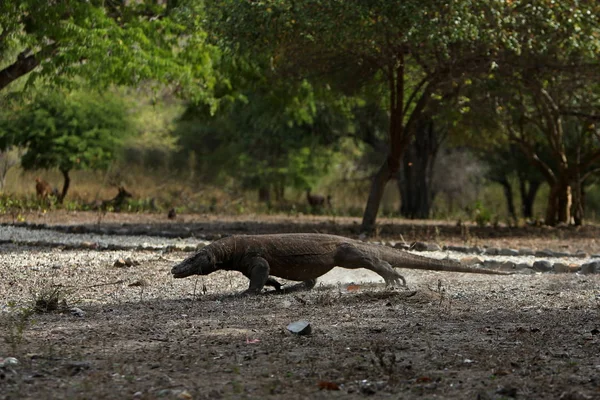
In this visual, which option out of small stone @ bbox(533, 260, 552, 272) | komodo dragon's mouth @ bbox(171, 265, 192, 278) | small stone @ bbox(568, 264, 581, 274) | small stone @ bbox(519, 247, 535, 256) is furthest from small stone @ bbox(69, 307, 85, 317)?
small stone @ bbox(519, 247, 535, 256)

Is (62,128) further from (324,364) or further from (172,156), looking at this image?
(324,364)

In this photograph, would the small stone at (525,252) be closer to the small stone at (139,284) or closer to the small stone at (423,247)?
the small stone at (423,247)

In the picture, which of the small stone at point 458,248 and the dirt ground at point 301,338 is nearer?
the dirt ground at point 301,338

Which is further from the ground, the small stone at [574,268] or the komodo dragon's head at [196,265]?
the komodo dragon's head at [196,265]

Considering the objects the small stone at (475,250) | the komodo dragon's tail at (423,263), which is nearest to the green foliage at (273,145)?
the small stone at (475,250)

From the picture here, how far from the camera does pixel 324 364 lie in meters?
5.52

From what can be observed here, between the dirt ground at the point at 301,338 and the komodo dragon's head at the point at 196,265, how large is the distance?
0.89 ft

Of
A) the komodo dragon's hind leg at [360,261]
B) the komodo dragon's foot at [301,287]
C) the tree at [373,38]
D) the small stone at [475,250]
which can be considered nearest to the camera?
the komodo dragon's hind leg at [360,261]

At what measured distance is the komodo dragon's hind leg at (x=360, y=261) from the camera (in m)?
8.94

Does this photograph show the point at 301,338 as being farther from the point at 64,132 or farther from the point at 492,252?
the point at 64,132

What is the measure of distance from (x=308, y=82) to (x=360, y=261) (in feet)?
39.4

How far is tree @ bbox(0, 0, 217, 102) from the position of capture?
15906 mm

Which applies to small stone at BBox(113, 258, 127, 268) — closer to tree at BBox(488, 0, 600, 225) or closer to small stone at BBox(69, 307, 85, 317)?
small stone at BBox(69, 307, 85, 317)

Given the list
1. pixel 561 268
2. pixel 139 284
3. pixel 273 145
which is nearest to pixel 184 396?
pixel 139 284
